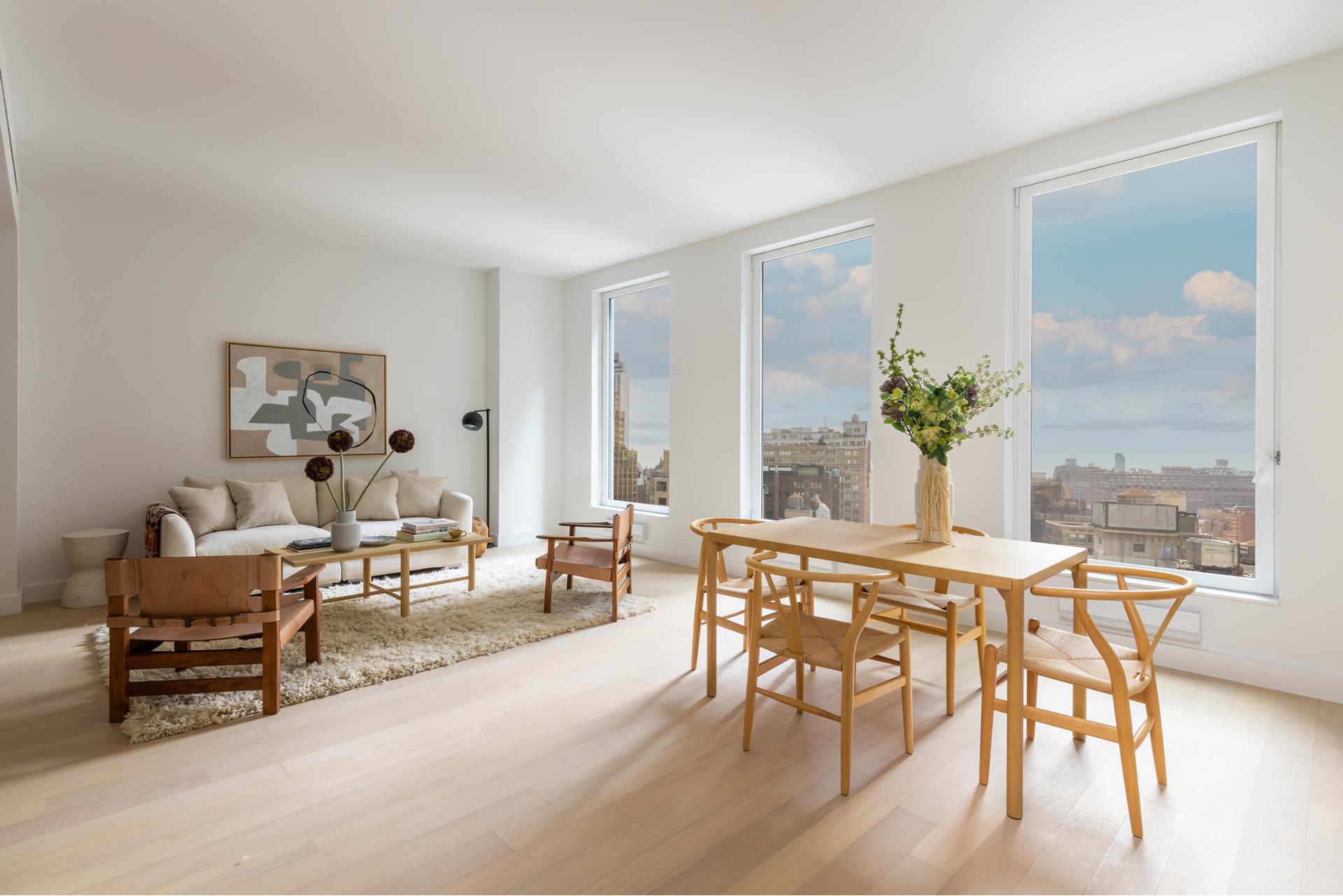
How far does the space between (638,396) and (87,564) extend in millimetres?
4524

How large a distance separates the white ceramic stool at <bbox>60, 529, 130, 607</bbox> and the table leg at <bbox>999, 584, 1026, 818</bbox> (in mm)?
5487

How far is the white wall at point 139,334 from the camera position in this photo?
4691 mm

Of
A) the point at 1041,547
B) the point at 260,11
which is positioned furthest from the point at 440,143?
the point at 1041,547

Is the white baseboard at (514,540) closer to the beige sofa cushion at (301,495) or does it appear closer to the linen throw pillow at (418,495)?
the linen throw pillow at (418,495)

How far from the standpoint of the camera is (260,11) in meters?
2.69

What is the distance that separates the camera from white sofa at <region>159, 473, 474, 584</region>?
4.35 meters

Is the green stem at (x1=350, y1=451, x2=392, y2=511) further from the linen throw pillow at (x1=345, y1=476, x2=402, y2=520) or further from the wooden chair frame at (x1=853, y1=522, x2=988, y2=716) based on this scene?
the wooden chair frame at (x1=853, y1=522, x2=988, y2=716)

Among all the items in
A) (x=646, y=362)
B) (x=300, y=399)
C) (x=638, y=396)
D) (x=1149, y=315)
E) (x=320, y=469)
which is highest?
(x=646, y=362)

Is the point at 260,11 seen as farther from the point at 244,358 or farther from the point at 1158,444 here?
the point at 1158,444

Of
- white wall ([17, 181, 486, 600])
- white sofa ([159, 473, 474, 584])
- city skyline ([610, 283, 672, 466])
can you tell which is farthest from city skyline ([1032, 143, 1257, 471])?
white wall ([17, 181, 486, 600])

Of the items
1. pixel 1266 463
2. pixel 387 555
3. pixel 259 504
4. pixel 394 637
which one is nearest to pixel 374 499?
pixel 259 504

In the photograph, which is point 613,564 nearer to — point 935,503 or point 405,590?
point 405,590

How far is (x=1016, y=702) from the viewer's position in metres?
2.08

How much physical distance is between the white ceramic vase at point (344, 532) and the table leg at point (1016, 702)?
3.60 m
